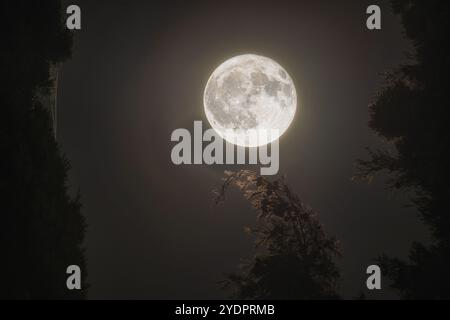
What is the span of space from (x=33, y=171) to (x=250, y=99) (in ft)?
52.4

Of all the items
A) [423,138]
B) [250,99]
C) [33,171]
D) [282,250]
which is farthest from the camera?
[250,99]

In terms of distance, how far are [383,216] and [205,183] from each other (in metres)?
15.2

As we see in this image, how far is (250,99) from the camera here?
81.3ft

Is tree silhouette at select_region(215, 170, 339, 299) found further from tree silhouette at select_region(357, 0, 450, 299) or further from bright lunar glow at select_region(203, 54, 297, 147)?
bright lunar glow at select_region(203, 54, 297, 147)

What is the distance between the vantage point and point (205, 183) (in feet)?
150

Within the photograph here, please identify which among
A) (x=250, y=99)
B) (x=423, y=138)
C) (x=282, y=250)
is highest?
(x=250, y=99)

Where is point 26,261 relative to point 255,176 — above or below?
below

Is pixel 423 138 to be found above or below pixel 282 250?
above

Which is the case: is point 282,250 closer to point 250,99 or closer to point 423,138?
point 423,138

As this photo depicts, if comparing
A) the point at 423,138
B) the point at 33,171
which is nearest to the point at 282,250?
the point at 423,138

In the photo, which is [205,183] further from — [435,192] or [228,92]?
[435,192]

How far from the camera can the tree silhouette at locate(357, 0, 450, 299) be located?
8086 millimetres

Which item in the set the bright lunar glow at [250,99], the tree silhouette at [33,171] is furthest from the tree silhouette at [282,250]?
the bright lunar glow at [250,99]
